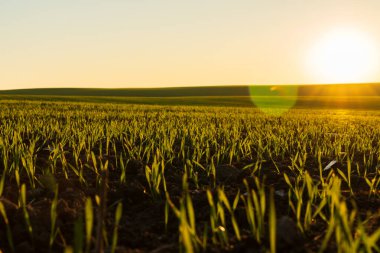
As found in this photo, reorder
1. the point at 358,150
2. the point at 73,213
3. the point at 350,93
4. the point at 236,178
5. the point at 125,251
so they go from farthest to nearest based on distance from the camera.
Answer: the point at 350,93 < the point at 358,150 < the point at 236,178 < the point at 73,213 < the point at 125,251

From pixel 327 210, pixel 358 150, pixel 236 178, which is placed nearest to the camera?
pixel 327 210

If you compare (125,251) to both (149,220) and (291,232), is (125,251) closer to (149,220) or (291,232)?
Result: (149,220)

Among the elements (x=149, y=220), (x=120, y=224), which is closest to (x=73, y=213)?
(x=120, y=224)

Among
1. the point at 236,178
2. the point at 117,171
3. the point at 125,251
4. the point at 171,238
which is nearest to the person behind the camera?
the point at 125,251

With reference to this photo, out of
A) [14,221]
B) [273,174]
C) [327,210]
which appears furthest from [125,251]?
[273,174]

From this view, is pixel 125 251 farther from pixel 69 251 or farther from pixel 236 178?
pixel 236 178

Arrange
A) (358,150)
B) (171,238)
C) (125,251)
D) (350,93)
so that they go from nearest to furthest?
(125,251) → (171,238) → (358,150) → (350,93)

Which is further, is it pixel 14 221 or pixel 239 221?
pixel 239 221

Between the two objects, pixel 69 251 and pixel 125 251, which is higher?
pixel 69 251

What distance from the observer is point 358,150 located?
5.27 meters

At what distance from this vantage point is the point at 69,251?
4.17 feet

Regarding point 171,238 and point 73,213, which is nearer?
point 171,238

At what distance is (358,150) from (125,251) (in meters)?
4.15

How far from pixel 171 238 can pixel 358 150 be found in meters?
3.82
